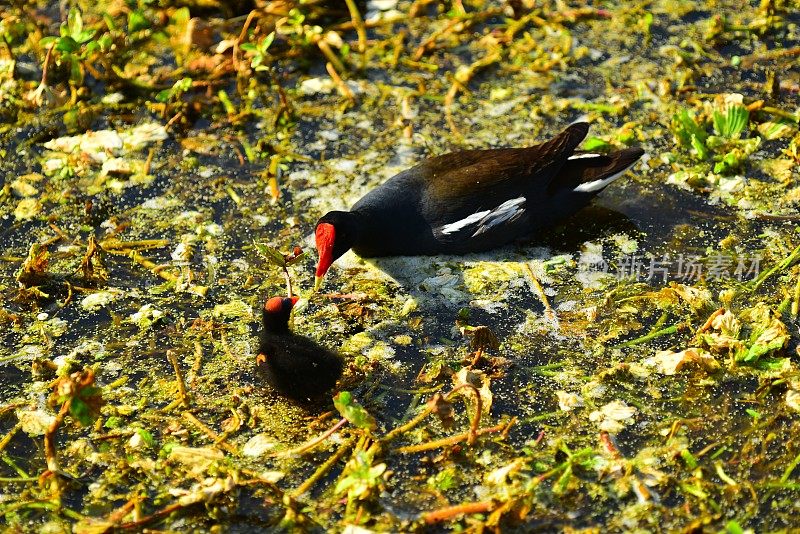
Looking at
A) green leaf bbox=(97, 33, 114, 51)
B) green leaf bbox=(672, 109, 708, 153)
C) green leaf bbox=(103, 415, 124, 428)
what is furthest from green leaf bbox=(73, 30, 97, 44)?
green leaf bbox=(672, 109, 708, 153)

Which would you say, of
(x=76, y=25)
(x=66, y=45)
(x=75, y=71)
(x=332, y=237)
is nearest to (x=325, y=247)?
(x=332, y=237)

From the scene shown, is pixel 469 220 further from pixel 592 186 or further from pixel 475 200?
pixel 592 186

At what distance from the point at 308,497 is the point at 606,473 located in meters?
1.04

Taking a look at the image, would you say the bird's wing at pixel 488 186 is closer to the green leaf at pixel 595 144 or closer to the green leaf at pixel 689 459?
the green leaf at pixel 595 144

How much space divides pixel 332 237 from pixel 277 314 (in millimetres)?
612

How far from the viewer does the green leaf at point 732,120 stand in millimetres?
4891

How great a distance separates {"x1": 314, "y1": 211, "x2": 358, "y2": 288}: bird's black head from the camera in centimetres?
412

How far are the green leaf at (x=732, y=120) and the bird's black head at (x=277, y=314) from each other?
2582 mm

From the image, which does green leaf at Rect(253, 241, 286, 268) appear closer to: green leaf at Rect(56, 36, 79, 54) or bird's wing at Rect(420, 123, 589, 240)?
bird's wing at Rect(420, 123, 589, 240)

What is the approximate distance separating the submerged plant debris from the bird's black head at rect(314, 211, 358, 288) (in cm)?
16

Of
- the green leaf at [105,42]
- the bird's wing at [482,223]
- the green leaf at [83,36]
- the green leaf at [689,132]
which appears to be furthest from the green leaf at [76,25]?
the green leaf at [689,132]

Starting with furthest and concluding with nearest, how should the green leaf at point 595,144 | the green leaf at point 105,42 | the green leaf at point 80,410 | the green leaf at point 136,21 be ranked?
1. the green leaf at point 136,21
2. the green leaf at point 105,42
3. the green leaf at point 595,144
4. the green leaf at point 80,410

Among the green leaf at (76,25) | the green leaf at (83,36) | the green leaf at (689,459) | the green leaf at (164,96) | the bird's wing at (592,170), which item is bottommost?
the green leaf at (689,459)

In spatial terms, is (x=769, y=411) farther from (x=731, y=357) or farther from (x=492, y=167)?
(x=492, y=167)
